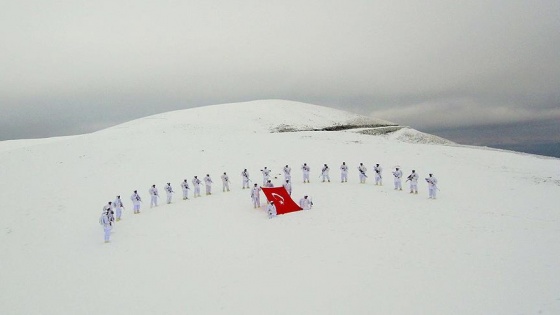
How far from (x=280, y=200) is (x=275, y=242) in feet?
13.9

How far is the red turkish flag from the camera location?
18.0 metres

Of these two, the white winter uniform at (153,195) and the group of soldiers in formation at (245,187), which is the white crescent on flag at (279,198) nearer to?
the group of soldiers in formation at (245,187)

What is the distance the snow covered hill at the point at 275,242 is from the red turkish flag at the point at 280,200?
2.67 feet

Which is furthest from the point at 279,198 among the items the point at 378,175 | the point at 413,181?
the point at 413,181

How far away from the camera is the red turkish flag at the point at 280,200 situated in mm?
18031

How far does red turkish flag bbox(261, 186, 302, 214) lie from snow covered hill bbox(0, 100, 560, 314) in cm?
81

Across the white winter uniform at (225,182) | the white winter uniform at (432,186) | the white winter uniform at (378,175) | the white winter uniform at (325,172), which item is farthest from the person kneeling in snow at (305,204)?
the white winter uniform at (432,186)

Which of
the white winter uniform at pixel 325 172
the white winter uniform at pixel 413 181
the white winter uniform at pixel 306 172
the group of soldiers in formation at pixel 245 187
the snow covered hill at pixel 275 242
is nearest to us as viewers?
the snow covered hill at pixel 275 242

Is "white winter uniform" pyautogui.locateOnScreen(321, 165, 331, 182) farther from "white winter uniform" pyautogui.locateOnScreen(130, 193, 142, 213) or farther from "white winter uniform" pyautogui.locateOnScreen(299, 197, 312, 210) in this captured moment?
"white winter uniform" pyautogui.locateOnScreen(130, 193, 142, 213)

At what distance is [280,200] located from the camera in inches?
717

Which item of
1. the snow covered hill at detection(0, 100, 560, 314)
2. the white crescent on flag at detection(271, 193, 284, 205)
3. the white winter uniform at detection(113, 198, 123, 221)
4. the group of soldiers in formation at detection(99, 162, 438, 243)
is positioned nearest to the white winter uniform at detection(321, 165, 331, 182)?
the group of soldiers in formation at detection(99, 162, 438, 243)

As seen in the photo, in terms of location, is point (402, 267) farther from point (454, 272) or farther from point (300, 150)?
point (300, 150)

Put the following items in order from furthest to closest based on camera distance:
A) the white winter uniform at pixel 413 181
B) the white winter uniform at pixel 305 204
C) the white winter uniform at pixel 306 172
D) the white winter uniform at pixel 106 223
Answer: the white winter uniform at pixel 306 172, the white winter uniform at pixel 413 181, the white winter uniform at pixel 305 204, the white winter uniform at pixel 106 223

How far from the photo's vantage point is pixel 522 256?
12.2 m
